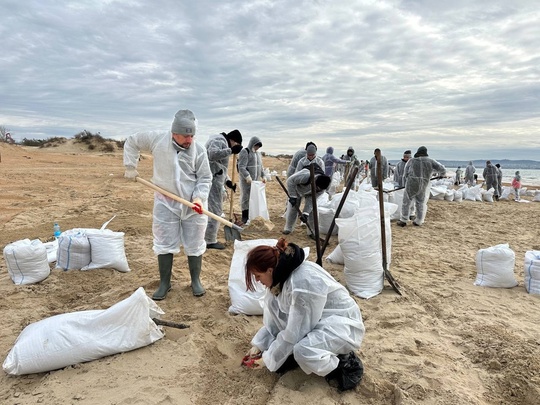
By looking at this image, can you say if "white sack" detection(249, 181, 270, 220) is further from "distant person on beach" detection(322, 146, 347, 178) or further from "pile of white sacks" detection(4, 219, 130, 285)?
"distant person on beach" detection(322, 146, 347, 178)

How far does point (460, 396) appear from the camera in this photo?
200 centimetres

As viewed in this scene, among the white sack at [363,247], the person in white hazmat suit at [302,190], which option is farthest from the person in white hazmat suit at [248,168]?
the white sack at [363,247]

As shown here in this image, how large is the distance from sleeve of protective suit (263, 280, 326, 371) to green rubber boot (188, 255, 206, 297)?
1394 mm

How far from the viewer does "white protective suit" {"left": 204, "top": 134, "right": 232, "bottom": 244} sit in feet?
15.1

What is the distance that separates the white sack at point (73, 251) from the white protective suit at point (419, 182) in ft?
18.7

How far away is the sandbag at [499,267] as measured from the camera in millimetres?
3607

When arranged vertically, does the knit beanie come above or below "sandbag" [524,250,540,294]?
above

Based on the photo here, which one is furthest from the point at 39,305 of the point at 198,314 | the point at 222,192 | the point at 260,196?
the point at 260,196

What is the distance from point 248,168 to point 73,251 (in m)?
3.55

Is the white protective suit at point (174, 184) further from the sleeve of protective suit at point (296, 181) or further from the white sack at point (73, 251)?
the sleeve of protective suit at point (296, 181)

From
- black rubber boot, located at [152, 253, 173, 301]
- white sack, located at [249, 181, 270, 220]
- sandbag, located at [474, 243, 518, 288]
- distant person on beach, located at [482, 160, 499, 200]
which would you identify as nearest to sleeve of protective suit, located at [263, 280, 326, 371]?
black rubber boot, located at [152, 253, 173, 301]

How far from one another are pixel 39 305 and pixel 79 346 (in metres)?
A: 1.10

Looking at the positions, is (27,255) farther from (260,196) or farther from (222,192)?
(260,196)

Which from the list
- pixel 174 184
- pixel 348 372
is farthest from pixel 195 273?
pixel 348 372
